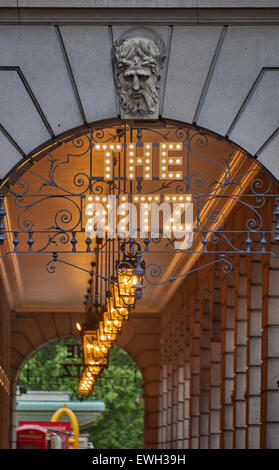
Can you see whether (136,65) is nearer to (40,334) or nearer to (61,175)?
(61,175)

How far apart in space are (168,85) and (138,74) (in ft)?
1.30

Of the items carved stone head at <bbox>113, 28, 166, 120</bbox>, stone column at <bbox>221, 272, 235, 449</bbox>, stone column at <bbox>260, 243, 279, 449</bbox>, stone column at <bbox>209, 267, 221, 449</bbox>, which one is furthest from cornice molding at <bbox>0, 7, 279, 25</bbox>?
stone column at <bbox>209, 267, 221, 449</bbox>

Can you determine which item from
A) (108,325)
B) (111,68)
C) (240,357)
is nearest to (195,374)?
(108,325)

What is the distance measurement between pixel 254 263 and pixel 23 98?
6298 millimetres

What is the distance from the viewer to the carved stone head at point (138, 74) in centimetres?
1254

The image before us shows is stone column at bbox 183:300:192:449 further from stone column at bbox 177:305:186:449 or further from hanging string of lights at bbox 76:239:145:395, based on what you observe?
hanging string of lights at bbox 76:239:145:395

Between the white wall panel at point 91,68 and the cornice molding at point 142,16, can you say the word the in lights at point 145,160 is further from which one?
the cornice molding at point 142,16

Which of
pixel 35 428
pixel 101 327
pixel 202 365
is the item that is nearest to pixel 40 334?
pixel 35 428

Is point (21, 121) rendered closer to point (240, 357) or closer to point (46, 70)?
point (46, 70)

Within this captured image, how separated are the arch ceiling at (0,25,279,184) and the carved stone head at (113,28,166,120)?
0.36 ft

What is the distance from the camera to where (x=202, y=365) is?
80.4 feet

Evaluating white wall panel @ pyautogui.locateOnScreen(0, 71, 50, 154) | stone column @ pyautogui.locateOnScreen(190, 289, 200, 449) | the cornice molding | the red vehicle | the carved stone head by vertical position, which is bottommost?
the red vehicle

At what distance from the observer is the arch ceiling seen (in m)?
12.7

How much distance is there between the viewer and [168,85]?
500 inches
